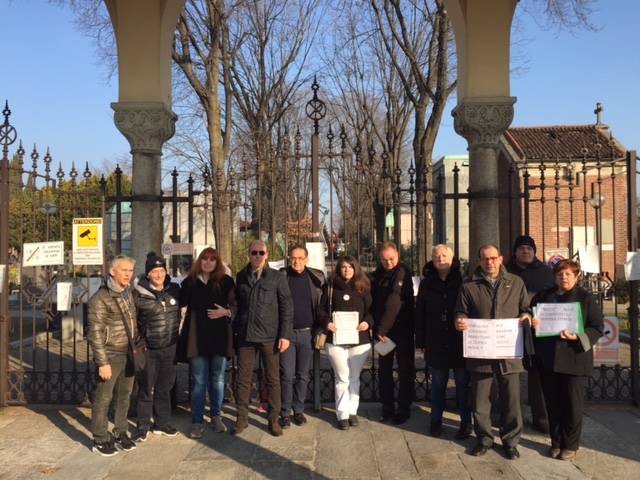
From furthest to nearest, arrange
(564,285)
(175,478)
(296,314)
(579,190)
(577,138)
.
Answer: (577,138) → (579,190) → (296,314) → (564,285) → (175,478)

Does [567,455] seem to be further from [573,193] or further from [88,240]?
[573,193]

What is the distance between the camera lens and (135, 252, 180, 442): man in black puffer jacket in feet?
17.0

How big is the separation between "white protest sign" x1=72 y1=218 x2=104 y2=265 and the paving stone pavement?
185 cm

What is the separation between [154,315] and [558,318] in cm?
373

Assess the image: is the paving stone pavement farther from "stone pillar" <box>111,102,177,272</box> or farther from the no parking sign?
"stone pillar" <box>111,102,177,272</box>

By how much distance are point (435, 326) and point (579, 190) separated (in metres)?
18.6

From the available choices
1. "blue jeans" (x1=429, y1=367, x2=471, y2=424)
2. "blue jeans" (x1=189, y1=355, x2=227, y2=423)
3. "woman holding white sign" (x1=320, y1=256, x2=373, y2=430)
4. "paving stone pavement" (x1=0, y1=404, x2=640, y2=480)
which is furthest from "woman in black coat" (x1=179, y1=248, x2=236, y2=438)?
"blue jeans" (x1=429, y1=367, x2=471, y2=424)

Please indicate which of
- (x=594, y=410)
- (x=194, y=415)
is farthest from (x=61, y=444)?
(x=594, y=410)

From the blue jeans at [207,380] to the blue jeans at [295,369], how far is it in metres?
0.63

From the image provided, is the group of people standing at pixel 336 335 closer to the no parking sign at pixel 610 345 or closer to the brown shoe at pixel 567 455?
the brown shoe at pixel 567 455

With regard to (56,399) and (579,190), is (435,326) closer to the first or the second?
(56,399)

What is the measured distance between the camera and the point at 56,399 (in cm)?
652

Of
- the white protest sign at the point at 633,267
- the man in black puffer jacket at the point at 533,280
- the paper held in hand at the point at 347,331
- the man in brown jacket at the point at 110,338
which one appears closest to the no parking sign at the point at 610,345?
the white protest sign at the point at 633,267

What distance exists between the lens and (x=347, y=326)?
5.44 meters
